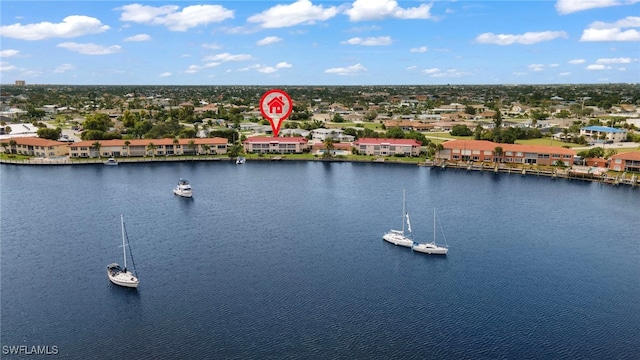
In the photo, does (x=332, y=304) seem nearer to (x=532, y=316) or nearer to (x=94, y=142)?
(x=532, y=316)

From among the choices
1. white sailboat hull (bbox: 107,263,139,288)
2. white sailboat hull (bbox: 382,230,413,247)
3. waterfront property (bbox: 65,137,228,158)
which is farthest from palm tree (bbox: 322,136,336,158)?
white sailboat hull (bbox: 107,263,139,288)

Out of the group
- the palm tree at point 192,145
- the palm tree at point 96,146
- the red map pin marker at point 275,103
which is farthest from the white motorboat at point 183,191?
the palm tree at point 96,146

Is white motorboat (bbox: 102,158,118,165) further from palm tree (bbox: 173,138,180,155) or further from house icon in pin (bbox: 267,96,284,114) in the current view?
house icon in pin (bbox: 267,96,284,114)

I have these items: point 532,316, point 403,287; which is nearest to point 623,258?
point 532,316

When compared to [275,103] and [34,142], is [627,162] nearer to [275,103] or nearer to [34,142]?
[275,103]

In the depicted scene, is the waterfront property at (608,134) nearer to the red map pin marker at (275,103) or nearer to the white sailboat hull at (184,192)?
the red map pin marker at (275,103)

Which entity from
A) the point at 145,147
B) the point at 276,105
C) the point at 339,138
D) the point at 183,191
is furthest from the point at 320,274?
the point at 339,138
